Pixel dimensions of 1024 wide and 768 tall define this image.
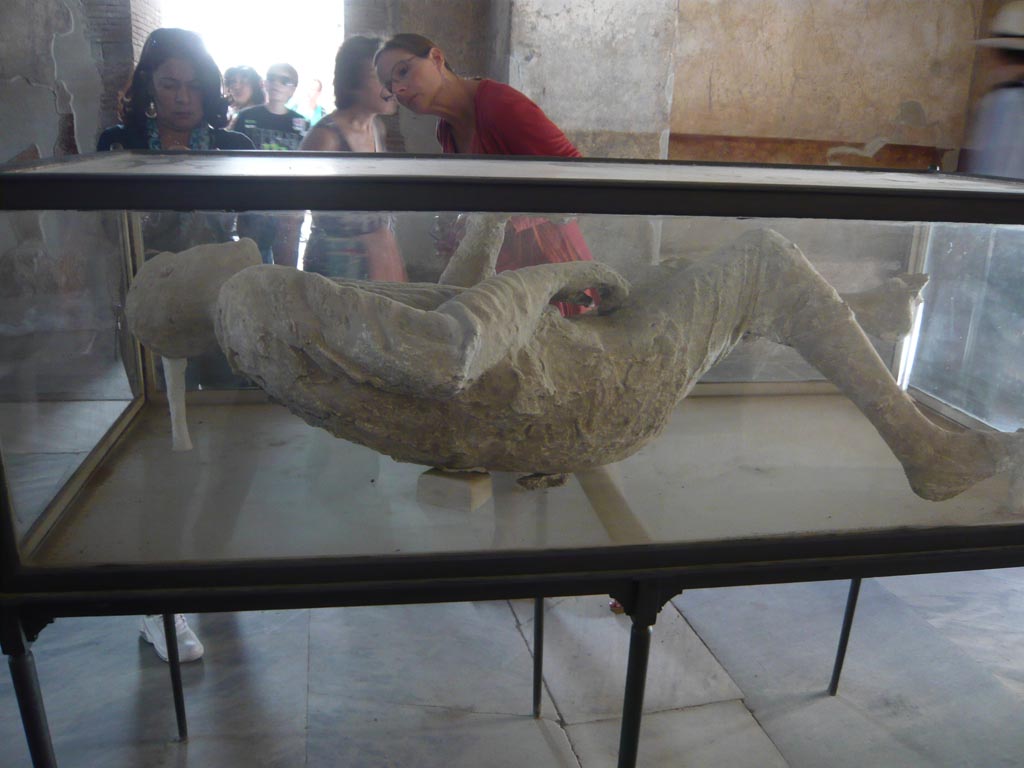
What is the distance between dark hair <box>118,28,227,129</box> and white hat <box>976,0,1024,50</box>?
11.7 feet

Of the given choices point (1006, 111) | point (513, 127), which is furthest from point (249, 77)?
point (1006, 111)

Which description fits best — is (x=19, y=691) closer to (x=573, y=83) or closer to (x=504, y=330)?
(x=504, y=330)

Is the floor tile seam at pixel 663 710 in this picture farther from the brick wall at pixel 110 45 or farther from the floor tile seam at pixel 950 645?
the brick wall at pixel 110 45

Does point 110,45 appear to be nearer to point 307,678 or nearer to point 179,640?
point 179,640

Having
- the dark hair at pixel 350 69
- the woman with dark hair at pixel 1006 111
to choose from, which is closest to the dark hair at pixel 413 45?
the dark hair at pixel 350 69

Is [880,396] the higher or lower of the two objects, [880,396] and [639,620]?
the higher

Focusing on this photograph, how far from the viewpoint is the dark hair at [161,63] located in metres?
2.43

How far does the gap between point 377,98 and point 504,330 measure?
1535 mm

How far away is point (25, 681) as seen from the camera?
4.95 ft

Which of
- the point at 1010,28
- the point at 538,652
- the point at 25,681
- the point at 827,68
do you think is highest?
the point at 1010,28

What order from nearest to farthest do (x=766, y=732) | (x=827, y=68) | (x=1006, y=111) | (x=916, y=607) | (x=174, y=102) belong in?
(x=174, y=102), (x=766, y=732), (x=916, y=607), (x=1006, y=111), (x=827, y=68)

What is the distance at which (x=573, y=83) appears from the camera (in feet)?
12.6

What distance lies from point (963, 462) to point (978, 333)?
1.02 feet

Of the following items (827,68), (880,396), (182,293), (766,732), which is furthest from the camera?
(827,68)
